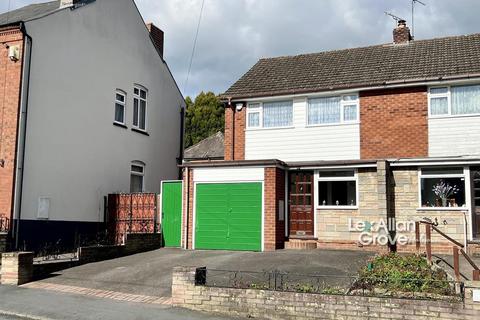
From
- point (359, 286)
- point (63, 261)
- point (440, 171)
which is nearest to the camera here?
point (359, 286)

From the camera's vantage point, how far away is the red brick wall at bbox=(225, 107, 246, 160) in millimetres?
18016

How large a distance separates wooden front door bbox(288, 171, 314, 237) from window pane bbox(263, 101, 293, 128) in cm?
211

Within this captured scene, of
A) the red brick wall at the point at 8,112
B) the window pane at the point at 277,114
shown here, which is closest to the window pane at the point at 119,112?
the red brick wall at the point at 8,112

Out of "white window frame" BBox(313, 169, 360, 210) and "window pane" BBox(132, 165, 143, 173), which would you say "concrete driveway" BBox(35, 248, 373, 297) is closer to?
"white window frame" BBox(313, 169, 360, 210)

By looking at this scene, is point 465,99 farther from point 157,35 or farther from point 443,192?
point 157,35

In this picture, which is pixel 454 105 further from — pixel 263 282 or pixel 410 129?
pixel 263 282

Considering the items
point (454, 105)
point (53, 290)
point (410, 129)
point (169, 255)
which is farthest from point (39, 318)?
point (454, 105)

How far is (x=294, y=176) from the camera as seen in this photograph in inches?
648

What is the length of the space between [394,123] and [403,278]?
8471 millimetres

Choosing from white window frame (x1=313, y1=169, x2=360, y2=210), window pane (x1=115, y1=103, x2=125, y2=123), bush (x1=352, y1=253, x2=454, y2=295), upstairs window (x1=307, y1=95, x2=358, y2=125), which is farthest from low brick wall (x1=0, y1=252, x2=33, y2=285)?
upstairs window (x1=307, y1=95, x2=358, y2=125)

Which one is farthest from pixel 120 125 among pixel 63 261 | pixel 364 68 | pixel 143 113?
pixel 364 68

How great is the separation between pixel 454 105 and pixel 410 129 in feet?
4.88

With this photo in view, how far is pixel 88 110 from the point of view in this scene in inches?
697

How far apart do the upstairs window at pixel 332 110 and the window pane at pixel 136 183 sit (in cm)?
766
